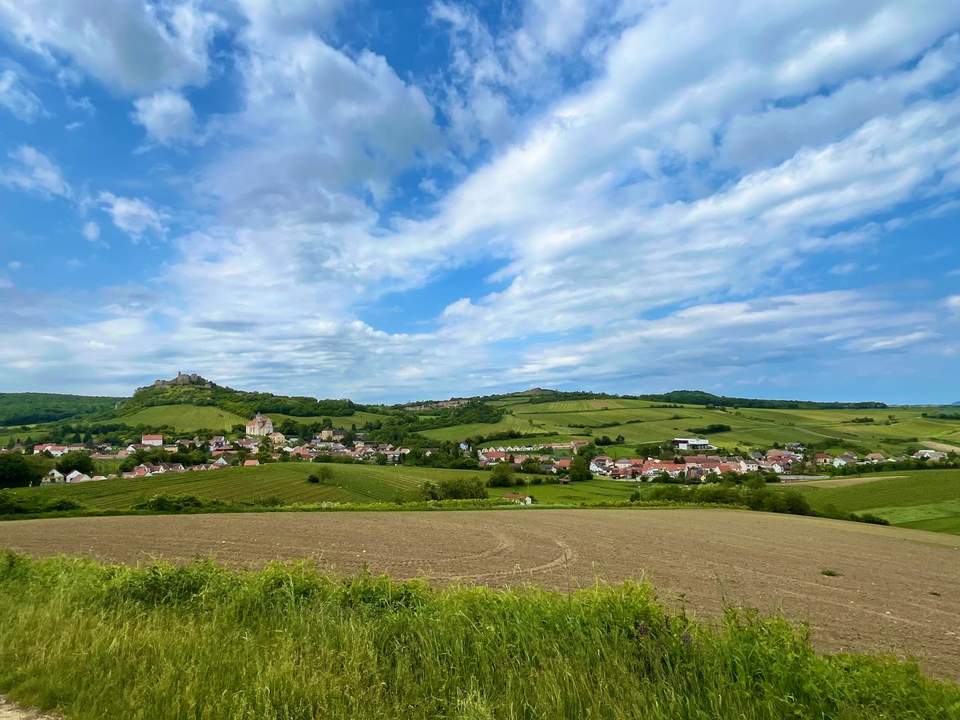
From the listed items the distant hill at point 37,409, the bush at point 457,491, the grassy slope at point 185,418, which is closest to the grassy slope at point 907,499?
the bush at point 457,491

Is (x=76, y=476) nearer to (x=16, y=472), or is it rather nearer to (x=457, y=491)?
(x=16, y=472)

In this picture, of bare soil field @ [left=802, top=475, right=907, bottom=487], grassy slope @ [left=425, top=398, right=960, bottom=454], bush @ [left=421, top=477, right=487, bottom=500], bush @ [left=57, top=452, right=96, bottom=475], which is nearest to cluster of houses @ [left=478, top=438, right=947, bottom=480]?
grassy slope @ [left=425, top=398, right=960, bottom=454]

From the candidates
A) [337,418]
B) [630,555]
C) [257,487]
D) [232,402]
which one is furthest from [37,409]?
[630,555]

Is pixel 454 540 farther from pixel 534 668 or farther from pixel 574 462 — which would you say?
pixel 574 462

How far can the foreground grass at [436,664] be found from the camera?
13.8ft

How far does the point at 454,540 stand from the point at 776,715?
69.6ft

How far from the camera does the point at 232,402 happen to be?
157 m

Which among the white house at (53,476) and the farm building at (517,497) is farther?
the white house at (53,476)

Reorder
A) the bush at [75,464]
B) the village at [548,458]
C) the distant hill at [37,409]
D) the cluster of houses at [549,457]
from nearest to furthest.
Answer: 1. the bush at [75,464]
2. the village at [548,458]
3. the cluster of houses at [549,457]
4. the distant hill at [37,409]

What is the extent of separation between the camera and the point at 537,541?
82.5ft

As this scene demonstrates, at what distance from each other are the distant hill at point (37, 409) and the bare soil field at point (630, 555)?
177805 millimetres

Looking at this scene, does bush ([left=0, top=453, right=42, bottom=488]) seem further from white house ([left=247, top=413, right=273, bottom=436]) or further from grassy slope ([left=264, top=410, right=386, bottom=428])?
grassy slope ([left=264, top=410, right=386, bottom=428])

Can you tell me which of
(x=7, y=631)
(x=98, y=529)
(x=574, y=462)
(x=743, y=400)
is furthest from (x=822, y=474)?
(x=743, y=400)

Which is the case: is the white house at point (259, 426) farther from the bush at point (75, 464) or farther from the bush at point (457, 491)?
the bush at point (457, 491)
